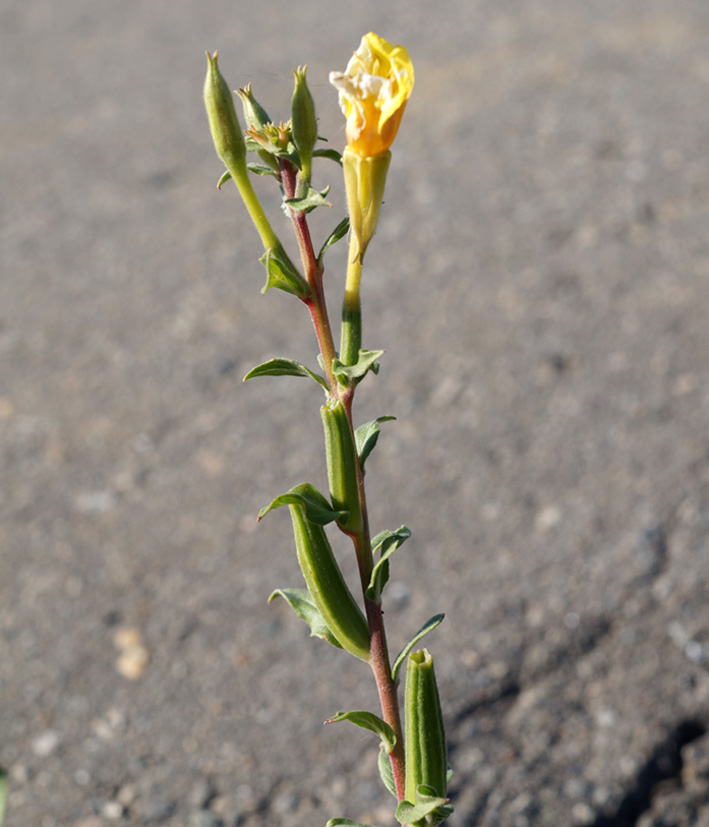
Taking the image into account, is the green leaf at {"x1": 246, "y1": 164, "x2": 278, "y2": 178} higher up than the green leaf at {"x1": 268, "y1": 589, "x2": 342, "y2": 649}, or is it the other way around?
the green leaf at {"x1": 246, "y1": 164, "x2": 278, "y2": 178}

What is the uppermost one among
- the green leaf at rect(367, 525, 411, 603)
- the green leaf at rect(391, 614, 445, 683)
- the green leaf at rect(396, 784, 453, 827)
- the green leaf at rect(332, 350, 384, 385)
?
the green leaf at rect(332, 350, 384, 385)

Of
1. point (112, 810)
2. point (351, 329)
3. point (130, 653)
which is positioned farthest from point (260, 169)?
point (130, 653)

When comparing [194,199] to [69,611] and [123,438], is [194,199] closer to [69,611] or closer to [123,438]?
[123,438]

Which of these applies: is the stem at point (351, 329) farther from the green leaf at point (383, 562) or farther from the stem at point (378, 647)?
the green leaf at point (383, 562)

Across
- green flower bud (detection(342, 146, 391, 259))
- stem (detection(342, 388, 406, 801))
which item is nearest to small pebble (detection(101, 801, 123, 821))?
stem (detection(342, 388, 406, 801))

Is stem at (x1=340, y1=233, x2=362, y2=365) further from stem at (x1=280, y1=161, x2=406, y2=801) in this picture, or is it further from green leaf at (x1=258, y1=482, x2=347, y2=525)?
green leaf at (x1=258, y1=482, x2=347, y2=525)

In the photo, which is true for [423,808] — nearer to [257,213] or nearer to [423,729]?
[423,729]

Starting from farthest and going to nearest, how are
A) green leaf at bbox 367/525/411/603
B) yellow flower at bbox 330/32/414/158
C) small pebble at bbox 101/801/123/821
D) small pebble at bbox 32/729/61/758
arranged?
small pebble at bbox 32/729/61/758, small pebble at bbox 101/801/123/821, green leaf at bbox 367/525/411/603, yellow flower at bbox 330/32/414/158
